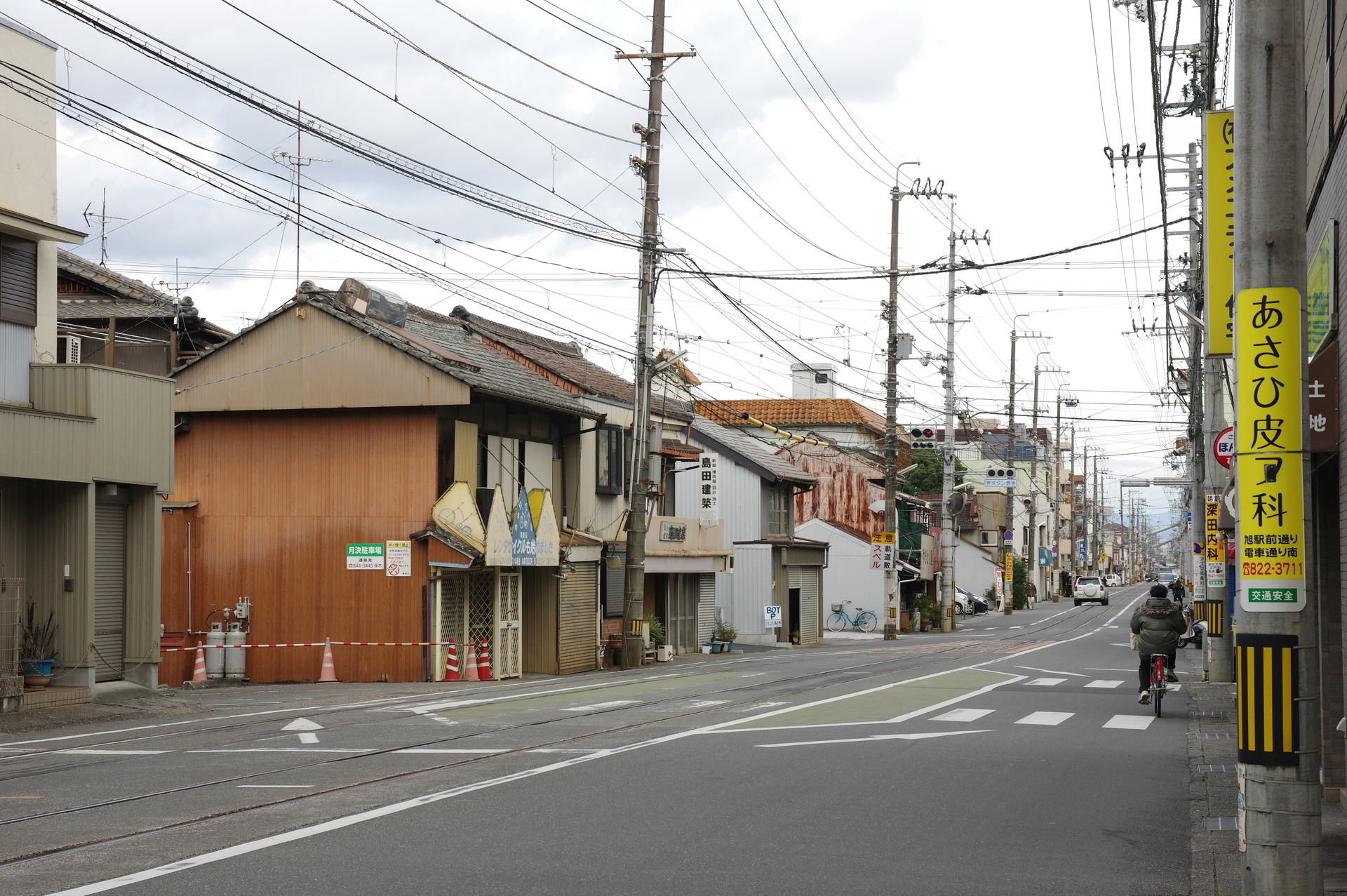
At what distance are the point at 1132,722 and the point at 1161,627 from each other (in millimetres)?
1679

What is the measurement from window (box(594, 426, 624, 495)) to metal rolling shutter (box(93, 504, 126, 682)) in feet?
48.3

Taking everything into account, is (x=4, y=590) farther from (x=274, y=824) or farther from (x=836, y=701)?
(x=836, y=701)

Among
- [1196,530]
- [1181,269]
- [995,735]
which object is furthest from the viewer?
[1181,269]

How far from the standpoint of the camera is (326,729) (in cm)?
1594

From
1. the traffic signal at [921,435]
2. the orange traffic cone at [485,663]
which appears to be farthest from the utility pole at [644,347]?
the traffic signal at [921,435]

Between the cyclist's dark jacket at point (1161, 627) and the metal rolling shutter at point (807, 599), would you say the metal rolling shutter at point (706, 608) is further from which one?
the cyclist's dark jacket at point (1161, 627)

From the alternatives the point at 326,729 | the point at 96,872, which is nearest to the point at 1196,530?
the point at 326,729

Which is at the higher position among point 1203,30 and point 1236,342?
point 1203,30

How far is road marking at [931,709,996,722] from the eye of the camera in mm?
17469

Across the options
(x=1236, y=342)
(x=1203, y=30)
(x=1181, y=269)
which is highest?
(x=1203, y=30)

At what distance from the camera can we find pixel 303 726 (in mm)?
16438

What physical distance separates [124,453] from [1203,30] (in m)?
19.9

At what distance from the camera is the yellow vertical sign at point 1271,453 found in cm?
650

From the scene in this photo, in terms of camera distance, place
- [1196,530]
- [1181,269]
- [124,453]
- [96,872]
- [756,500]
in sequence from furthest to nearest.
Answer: [756,500] → [1181,269] → [1196,530] → [124,453] → [96,872]
